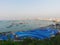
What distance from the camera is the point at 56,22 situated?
15016mm

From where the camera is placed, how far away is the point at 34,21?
44.0ft

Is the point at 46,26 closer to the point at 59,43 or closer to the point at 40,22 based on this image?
the point at 40,22

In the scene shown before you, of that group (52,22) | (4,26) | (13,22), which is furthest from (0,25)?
(52,22)

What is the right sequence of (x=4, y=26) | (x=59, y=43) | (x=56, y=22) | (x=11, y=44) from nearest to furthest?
1. (x=59, y=43)
2. (x=11, y=44)
3. (x=4, y=26)
4. (x=56, y=22)

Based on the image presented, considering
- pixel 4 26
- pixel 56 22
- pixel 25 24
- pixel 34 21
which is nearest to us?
pixel 4 26

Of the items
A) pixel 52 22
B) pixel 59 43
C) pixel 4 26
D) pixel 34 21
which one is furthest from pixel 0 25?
pixel 59 43

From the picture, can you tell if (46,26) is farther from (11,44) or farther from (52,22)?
(11,44)

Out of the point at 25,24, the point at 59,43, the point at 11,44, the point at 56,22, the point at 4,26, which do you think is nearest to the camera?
the point at 59,43

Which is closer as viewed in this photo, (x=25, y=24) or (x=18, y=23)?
(x=25, y=24)

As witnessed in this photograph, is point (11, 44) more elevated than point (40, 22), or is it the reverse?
point (11, 44)

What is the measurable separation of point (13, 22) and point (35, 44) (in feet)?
22.9

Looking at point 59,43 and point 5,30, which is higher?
point 59,43

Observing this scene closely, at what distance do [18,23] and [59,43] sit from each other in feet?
25.2

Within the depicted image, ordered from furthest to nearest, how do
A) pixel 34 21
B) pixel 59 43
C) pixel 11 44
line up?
pixel 34 21, pixel 11 44, pixel 59 43
